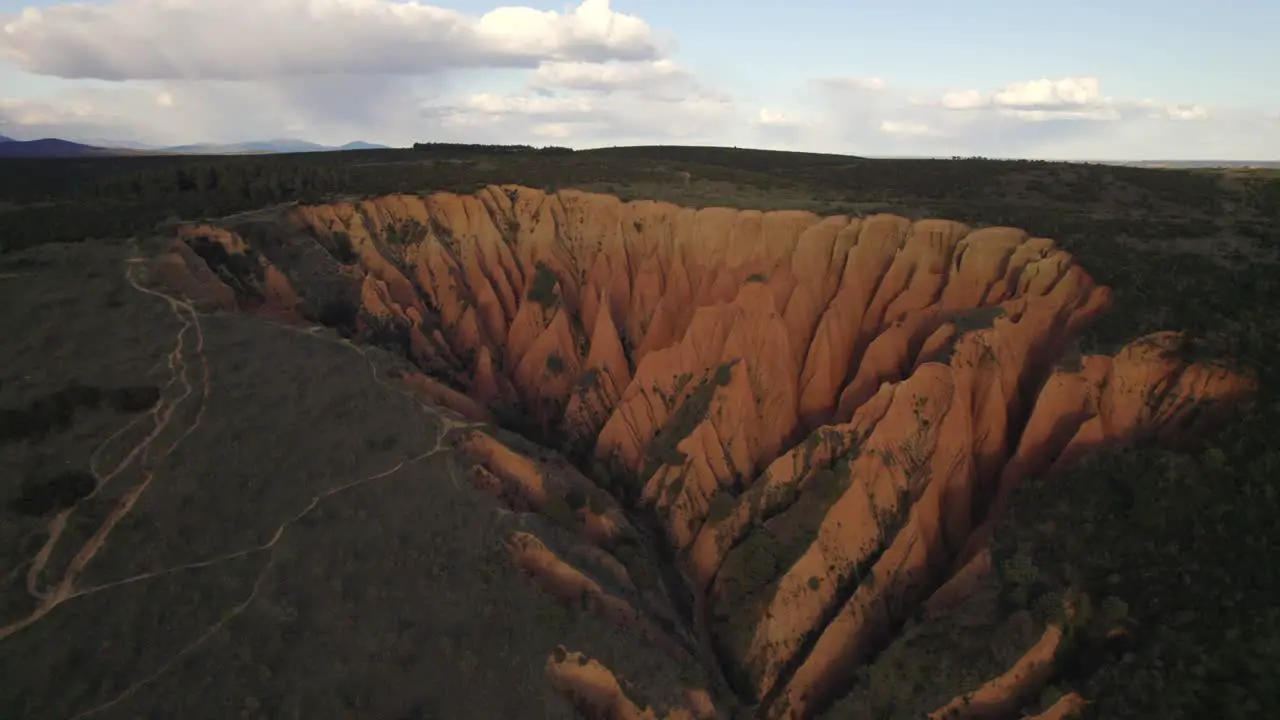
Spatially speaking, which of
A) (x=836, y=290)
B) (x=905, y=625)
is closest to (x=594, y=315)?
(x=836, y=290)

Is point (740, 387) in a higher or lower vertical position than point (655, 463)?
higher

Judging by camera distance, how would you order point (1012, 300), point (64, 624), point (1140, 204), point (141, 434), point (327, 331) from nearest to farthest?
point (64, 624) → point (141, 434) → point (1012, 300) → point (327, 331) → point (1140, 204)

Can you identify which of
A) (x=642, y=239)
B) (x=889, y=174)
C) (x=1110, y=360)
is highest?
(x=889, y=174)

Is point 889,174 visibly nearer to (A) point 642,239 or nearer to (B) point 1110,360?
(A) point 642,239

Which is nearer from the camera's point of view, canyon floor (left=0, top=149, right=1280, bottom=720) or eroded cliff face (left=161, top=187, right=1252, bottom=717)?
canyon floor (left=0, top=149, right=1280, bottom=720)
